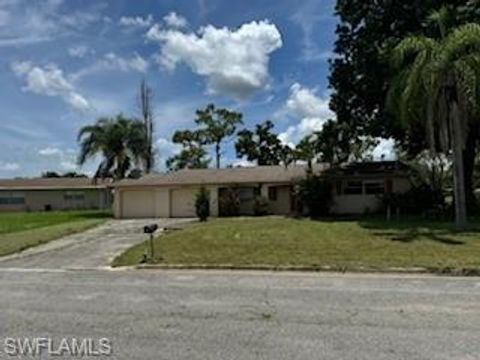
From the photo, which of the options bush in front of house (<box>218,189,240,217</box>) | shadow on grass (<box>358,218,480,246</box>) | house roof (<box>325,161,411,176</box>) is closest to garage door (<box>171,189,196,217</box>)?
bush in front of house (<box>218,189,240,217</box>)

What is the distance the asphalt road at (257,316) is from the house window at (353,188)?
24.2m

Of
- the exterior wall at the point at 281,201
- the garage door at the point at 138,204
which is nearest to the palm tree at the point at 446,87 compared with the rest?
the exterior wall at the point at 281,201

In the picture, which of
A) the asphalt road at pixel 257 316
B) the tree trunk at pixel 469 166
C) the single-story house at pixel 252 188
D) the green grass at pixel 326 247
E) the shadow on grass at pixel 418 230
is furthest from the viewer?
the single-story house at pixel 252 188

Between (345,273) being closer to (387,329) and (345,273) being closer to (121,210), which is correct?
(387,329)

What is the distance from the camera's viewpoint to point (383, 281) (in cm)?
1466

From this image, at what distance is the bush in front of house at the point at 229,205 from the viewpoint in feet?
132

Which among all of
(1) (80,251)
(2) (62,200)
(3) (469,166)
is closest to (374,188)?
(3) (469,166)

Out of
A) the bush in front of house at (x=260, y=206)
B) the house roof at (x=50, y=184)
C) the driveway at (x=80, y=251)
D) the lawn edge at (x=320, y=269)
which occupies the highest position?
the house roof at (x=50, y=184)

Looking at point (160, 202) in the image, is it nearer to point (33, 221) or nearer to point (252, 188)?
point (252, 188)

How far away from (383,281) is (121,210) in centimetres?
3188

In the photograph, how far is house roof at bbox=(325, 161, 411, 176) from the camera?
3922 centimetres

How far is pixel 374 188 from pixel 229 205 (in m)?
8.26

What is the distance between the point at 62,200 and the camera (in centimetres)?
6525

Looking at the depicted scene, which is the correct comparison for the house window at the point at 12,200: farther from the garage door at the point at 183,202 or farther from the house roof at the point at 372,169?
the house roof at the point at 372,169
